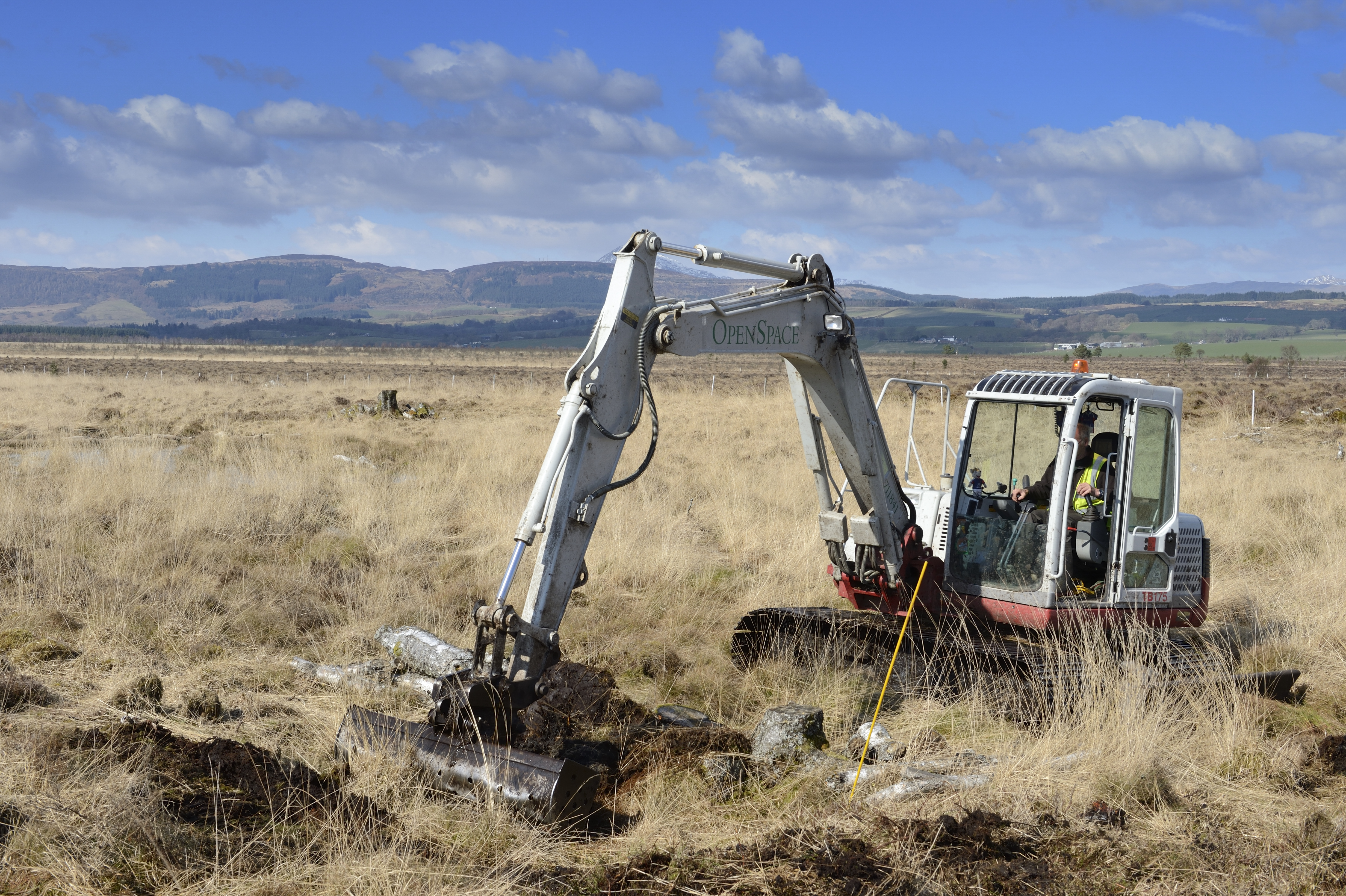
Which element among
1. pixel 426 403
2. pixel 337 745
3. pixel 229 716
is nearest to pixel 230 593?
pixel 229 716

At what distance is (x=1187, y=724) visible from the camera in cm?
674

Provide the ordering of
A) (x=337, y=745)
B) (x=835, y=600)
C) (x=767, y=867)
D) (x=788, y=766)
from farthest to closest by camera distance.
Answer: (x=835, y=600) < (x=788, y=766) < (x=337, y=745) < (x=767, y=867)

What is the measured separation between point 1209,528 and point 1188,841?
385 inches

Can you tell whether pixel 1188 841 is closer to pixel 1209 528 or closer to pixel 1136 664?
pixel 1136 664

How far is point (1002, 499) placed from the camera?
861 centimetres

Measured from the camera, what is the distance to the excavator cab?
7941 millimetres

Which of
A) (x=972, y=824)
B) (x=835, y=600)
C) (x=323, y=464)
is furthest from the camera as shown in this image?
(x=323, y=464)

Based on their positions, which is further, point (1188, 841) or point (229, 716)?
point (229, 716)

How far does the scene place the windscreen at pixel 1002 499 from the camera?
8.17 meters

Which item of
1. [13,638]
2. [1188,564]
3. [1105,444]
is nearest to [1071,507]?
[1105,444]

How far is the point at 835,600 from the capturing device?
1045 centimetres

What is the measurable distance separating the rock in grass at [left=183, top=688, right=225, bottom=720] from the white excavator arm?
6.70 feet

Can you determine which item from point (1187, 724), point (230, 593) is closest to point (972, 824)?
point (1187, 724)

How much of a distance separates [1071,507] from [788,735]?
10.7ft
